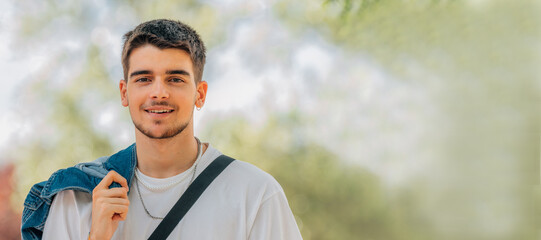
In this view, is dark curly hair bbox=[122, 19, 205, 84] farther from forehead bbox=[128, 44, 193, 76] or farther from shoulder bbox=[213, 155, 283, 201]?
shoulder bbox=[213, 155, 283, 201]

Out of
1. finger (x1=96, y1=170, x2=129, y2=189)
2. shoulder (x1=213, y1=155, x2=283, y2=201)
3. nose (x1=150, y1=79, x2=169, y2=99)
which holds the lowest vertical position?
finger (x1=96, y1=170, x2=129, y2=189)

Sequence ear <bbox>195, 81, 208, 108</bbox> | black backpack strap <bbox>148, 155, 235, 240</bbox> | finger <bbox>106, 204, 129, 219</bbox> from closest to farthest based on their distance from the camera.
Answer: finger <bbox>106, 204, 129, 219</bbox> < black backpack strap <bbox>148, 155, 235, 240</bbox> < ear <bbox>195, 81, 208, 108</bbox>

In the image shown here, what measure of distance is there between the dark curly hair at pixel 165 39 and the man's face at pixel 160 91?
17 millimetres

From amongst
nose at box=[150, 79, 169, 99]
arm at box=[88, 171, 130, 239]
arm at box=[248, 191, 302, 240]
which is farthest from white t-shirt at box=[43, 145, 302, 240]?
nose at box=[150, 79, 169, 99]

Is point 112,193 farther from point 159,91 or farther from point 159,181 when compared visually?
point 159,91

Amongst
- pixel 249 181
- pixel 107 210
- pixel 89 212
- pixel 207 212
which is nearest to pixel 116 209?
pixel 107 210

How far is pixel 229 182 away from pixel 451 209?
17.2ft

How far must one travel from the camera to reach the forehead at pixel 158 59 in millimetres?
1705

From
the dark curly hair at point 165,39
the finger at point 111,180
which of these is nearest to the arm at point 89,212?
the finger at point 111,180

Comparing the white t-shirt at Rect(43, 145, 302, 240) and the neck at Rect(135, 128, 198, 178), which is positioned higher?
the neck at Rect(135, 128, 198, 178)

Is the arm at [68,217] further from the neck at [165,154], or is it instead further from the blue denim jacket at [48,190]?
the neck at [165,154]

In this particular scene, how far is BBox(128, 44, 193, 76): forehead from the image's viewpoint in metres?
1.71

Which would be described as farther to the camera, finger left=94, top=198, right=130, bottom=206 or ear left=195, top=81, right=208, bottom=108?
ear left=195, top=81, right=208, bottom=108

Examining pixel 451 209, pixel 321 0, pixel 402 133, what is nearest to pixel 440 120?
pixel 402 133
